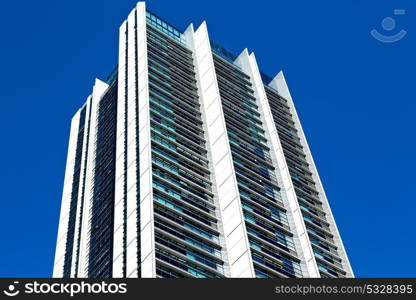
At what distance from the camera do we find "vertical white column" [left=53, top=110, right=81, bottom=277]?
308ft

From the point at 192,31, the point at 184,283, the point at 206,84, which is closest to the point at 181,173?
the point at 206,84

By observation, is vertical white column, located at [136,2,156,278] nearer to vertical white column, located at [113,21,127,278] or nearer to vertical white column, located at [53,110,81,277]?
vertical white column, located at [113,21,127,278]

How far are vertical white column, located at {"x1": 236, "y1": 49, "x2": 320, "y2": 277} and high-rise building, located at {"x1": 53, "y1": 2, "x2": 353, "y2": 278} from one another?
173 mm

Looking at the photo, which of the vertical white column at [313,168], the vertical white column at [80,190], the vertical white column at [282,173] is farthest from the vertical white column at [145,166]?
the vertical white column at [313,168]

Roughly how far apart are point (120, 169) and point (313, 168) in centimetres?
3155

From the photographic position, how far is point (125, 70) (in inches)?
4294

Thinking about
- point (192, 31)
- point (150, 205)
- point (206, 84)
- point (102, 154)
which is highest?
point (192, 31)

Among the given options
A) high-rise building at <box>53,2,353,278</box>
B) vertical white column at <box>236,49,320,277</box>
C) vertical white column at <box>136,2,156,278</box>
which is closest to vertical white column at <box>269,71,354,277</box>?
high-rise building at <box>53,2,353,278</box>

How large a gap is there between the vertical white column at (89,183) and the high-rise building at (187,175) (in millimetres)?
222

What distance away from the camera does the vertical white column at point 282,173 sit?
8456cm

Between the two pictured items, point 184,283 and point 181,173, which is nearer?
point 184,283

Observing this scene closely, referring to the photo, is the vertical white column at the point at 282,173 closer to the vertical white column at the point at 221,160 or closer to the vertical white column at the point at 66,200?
the vertical white column at the point at 221,160

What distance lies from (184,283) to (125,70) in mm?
82582

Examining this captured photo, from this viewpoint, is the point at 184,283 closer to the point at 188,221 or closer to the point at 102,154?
the point at 188,221
